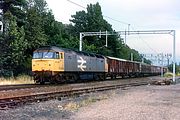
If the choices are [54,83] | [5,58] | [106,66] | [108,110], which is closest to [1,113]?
[108,110]

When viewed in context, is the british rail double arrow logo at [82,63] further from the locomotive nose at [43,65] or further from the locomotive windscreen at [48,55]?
the locomotive nose at [43,65]

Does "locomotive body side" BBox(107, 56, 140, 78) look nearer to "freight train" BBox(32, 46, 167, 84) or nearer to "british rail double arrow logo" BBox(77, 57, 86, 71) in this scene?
"freight train" BBox(32, 46, 167, 84)

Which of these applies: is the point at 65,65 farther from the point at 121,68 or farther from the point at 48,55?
the point at 121,68

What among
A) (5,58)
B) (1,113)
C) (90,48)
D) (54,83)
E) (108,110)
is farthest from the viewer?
(90,48)

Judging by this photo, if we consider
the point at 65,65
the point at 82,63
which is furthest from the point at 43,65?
the point at 82,63

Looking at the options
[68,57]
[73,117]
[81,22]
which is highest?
[81,22]

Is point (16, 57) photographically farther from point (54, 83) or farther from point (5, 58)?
point (54, 83)

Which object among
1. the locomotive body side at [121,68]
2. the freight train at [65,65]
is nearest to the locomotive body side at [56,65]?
the freight train at [65,65]

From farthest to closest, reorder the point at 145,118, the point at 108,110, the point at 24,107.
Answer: the point at 24,107 < the point at 108,110 < the point at 145,118

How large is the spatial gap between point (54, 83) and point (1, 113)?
65.1 feet

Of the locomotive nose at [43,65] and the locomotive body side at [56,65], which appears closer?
the locomotive nose at [43,65]

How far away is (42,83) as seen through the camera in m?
34.2

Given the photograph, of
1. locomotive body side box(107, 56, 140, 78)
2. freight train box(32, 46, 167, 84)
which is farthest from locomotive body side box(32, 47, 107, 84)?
locomotive body side box(107, 56, 140, 78)

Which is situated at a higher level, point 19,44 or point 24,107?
point 19,44
